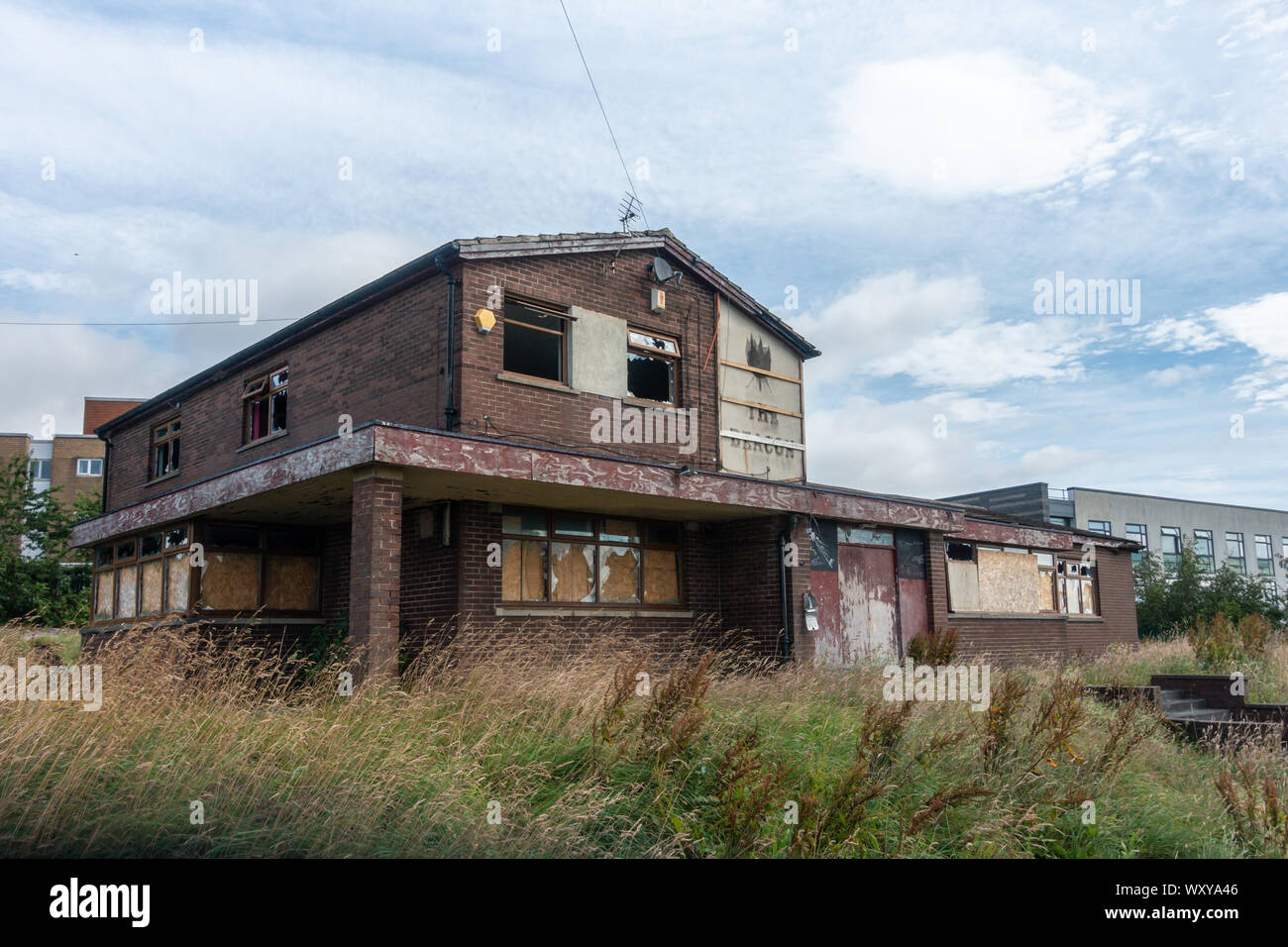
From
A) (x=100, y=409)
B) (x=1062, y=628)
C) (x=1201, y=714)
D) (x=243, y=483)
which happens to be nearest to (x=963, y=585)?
(x=1062, y=628)

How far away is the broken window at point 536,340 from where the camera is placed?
14.3m

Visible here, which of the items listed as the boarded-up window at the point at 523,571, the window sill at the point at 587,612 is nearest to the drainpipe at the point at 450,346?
the boarded-up window at the point at 523,571

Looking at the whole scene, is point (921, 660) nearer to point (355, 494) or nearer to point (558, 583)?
point (558, 583)

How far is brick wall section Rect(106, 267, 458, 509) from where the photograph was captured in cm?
1380

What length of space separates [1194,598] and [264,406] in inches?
1003

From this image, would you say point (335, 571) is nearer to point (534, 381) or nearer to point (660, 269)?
point (534, 381)

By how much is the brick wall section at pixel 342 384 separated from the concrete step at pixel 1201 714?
10.9 m

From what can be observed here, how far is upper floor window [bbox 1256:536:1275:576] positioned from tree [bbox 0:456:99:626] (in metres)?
57.6

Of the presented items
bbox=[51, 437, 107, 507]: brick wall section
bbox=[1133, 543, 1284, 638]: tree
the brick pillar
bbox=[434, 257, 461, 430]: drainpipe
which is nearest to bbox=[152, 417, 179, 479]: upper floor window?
bbox=[434, 257, 461, 430]: drainpipe

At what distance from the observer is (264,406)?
57.9ft
